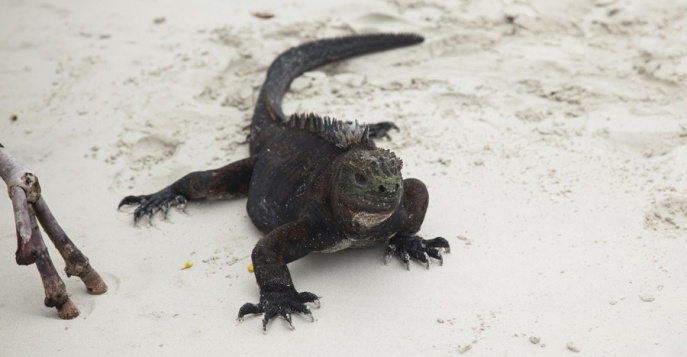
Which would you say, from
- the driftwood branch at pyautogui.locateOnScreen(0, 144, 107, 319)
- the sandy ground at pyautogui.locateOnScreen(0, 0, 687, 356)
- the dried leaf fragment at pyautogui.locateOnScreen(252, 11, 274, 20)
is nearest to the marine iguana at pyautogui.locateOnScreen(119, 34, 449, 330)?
the sandy ground at pyautogui.locateOnScreen(0, 0, 687, 356)

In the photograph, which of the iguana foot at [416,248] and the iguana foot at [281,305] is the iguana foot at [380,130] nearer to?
the iguana foot at [416,248]

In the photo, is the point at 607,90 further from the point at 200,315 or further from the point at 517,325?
the point at 200,315

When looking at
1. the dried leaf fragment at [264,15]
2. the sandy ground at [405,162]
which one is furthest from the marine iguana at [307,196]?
the dried leaf fragment at [264,15]

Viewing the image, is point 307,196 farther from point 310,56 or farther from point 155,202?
point 310,56

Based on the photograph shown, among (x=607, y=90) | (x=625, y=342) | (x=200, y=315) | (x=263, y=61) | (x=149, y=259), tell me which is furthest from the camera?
(x=263, y=61)

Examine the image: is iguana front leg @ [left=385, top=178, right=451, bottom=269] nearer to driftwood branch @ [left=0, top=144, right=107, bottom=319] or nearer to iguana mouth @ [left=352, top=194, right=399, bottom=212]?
iguana mouth @ [left=352, top=194, right=399, bottom=212]

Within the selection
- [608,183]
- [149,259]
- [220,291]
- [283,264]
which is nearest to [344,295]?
[283,264]

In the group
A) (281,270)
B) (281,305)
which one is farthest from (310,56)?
(281,305)
